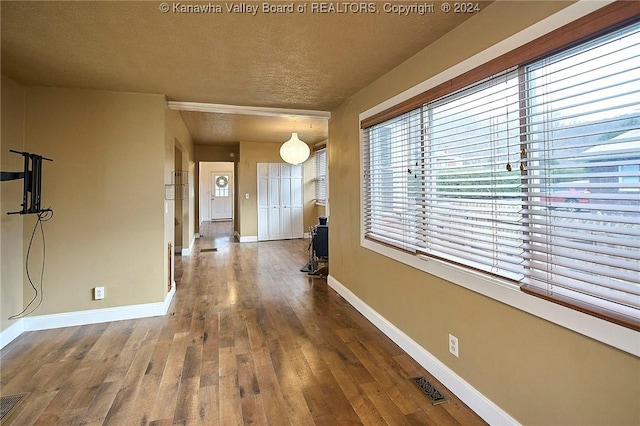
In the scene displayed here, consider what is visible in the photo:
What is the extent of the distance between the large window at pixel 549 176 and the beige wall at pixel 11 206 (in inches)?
137

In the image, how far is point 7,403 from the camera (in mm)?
1997

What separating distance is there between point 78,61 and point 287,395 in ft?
9.51

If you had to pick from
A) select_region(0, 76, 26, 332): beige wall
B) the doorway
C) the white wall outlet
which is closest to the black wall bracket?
select_region(0, 76, 26, 332): beige wall

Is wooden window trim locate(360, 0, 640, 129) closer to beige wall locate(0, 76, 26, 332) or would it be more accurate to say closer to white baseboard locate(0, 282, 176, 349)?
white baseboard locate(0, 282, 176, 349)

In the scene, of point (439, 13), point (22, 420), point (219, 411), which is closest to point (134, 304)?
point (22, 420)

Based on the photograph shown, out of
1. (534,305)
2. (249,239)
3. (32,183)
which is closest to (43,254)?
(32,183)

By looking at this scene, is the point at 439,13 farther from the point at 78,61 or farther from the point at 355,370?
the point at 78,61

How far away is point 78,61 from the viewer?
251 centimetres

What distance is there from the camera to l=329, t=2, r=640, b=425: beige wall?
128 cm

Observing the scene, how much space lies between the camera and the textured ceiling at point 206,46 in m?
1.85

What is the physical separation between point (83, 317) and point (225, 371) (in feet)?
6.26

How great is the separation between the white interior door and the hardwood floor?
33.1 feet

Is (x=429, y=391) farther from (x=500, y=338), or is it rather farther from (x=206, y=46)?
(x=206, y=46)

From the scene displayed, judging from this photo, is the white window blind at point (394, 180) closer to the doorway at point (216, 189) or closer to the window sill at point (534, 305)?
the window sill at point (534, 305)
